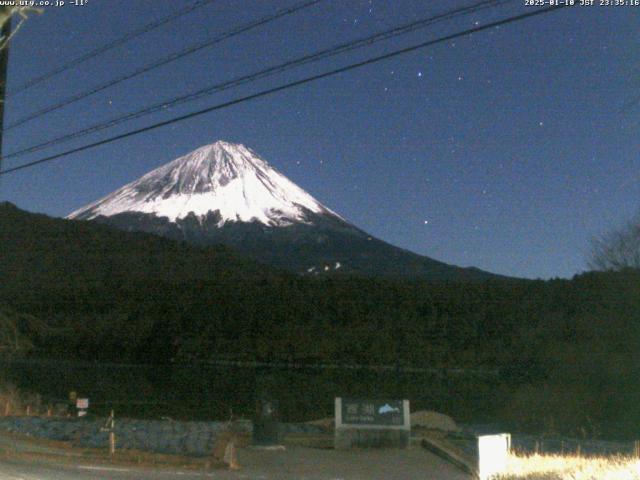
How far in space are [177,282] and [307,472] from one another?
8879 centimetres

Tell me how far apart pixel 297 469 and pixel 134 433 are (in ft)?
27.1

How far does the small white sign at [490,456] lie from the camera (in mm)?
11625

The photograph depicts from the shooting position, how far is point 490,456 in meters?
11.9

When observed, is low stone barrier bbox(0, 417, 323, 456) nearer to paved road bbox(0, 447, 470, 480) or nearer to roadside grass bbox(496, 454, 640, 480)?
paved road bbox(0, 447, 470, 480)

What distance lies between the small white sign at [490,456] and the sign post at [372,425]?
539 centimetres

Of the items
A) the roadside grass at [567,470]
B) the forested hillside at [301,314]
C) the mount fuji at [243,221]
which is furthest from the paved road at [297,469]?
the mount fuji at [243,221]

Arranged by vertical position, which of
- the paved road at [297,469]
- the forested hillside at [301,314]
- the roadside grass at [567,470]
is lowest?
the paved road at [297,469]

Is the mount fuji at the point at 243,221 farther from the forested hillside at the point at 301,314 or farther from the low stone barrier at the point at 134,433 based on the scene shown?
the low stone barrier at the point at 134,433

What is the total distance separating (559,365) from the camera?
56781mm

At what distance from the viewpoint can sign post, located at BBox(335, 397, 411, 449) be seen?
56.9 ft

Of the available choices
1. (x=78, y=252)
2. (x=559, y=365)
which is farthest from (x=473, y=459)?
(x=78, y=252)

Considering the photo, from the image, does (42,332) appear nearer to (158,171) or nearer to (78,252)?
(78,252)

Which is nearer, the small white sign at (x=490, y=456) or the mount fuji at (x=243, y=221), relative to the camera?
the small white sign at (x=490, y=456)

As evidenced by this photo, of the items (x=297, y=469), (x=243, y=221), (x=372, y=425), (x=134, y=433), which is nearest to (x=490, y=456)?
(x=297, y=469)
